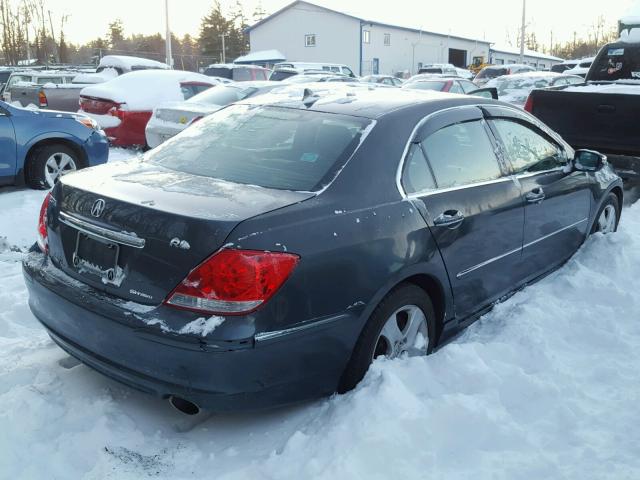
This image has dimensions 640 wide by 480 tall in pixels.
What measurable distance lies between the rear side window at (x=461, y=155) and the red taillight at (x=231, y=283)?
52.1 inches

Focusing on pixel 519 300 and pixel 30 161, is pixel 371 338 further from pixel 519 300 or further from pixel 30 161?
pixel 30 161

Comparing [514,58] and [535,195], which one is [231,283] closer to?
[535,195]

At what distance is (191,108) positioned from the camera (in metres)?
10.1

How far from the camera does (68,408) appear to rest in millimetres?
3100

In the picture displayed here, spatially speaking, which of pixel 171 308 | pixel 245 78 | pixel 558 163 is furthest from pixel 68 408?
pixel 245 78

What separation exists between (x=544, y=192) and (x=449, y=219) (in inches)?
50.1

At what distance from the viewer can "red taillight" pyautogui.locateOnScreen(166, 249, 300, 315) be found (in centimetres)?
264

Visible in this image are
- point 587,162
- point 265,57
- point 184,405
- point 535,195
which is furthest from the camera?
point 265,57

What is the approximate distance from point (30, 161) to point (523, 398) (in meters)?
6.76

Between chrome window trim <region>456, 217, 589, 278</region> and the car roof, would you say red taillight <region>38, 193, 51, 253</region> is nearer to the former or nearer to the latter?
the car roof

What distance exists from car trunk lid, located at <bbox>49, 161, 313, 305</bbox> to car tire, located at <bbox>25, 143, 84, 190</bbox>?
5101 millimetres

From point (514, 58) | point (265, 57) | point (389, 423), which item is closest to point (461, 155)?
point (389, 423)

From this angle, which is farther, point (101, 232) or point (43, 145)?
point (43, 145)

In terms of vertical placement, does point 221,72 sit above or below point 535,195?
above
